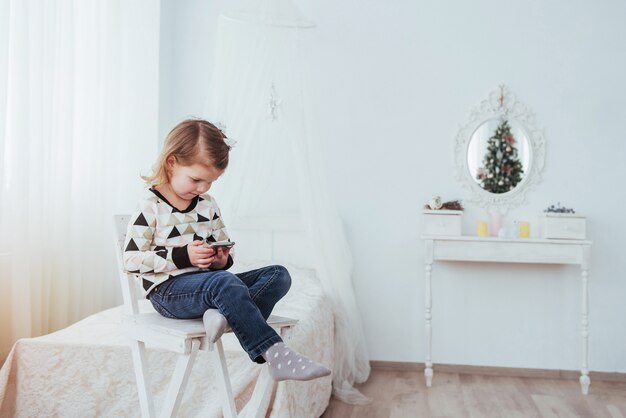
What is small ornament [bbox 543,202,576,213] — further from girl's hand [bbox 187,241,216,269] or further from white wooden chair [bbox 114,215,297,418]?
girl's hand [bbox 187,241,216,269]

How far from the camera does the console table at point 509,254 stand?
3.78 m

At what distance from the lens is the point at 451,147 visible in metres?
4.20

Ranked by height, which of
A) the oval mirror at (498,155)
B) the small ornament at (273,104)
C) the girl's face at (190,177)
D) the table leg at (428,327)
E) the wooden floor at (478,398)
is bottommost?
the wooden floor at (478,398)

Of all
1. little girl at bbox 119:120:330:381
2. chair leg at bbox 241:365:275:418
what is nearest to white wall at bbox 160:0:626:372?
little girl at bbox 119:120:330:381

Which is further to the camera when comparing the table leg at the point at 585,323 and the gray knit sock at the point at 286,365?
the table leg at the point at 585,323

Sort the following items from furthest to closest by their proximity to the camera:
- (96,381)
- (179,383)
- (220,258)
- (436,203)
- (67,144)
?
(436,203)
(67,144)
(96,381)
(220,258)
(179,383)

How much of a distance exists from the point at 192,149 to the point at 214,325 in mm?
554

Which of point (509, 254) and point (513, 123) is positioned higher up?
point (513, 123)

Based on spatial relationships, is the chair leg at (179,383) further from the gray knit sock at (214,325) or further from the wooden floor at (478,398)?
the wooden floor at (478,398)

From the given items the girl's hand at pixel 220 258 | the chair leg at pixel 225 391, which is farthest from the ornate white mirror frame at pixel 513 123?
the chair leg at pixel 225 391

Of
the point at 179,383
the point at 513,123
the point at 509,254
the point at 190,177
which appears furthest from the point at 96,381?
the point at 513,123

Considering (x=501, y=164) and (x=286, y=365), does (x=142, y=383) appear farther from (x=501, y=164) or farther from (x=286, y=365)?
(x=501, y=164)

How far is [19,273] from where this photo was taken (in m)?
2.99

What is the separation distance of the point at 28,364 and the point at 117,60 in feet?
6.90
